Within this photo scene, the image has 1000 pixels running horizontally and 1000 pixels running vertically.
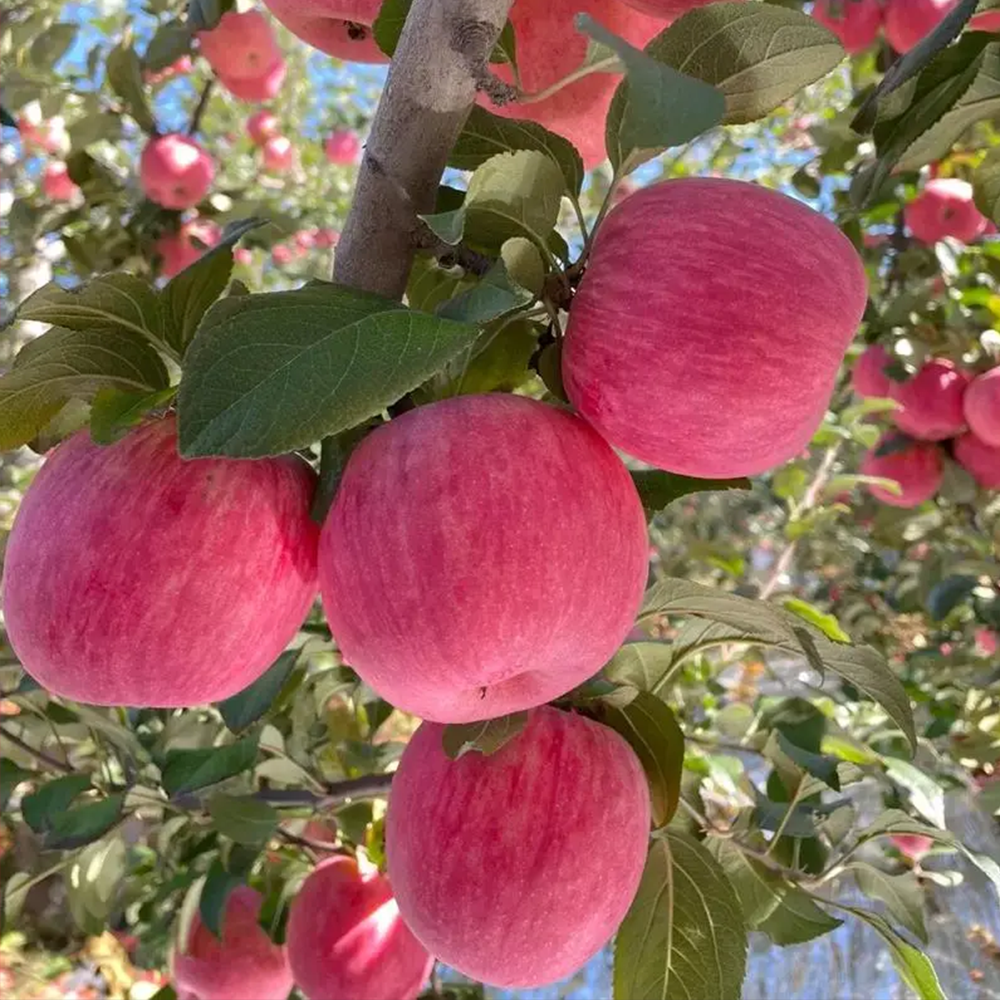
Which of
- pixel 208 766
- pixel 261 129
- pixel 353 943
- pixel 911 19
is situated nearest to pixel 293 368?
pixel 208 766

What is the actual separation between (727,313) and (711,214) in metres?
0.06

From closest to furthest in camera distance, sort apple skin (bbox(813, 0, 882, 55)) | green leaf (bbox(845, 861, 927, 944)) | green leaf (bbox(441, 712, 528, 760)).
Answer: green leaf (bbox(441, 712, 528, 760))
green leaf (bbox(845, 861, 927, 944))
apple skin (bbox(813, 0, 882, 55))

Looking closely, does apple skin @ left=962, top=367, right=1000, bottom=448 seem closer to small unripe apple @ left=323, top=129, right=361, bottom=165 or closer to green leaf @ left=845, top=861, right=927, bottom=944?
green leaf @ left=845, top=861, right=927, bottom=944

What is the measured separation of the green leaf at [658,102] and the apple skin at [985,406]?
1518 millimetres

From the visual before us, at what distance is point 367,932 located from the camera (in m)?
1.07

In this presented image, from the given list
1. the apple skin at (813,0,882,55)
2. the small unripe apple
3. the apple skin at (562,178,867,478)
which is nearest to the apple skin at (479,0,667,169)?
the apple skin at (562,178,867,478)

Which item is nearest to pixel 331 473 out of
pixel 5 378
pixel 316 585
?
pixel 316 585

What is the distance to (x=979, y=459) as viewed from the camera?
197 cm

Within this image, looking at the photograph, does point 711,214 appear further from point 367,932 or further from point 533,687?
point 367,932

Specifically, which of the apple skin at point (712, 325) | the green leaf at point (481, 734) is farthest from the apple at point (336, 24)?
the green leaf at point (481, 734)

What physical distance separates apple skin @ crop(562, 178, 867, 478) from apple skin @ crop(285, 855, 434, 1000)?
0.74m

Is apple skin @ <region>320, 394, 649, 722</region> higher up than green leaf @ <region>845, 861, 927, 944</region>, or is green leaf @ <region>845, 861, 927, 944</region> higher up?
apple skin @ <region>320, 394, 649, 722</region>

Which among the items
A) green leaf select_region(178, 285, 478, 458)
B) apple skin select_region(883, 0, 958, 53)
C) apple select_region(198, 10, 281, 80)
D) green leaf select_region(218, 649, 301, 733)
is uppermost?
apple skin select_region(883, 0, 958, 53)

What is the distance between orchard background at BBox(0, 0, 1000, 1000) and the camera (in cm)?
53
